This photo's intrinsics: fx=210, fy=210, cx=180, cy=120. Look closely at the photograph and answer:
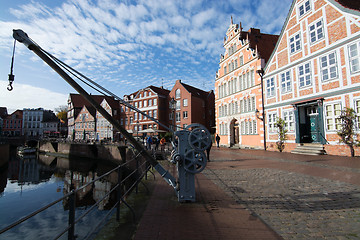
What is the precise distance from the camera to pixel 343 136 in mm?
13242

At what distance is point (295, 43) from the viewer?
1747 centimetres

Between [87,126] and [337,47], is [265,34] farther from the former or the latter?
[87,126]

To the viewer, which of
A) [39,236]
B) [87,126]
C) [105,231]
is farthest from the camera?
[87,126]

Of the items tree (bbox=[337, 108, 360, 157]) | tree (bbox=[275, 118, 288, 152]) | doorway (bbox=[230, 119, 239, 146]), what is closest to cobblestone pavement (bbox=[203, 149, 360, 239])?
tree (bbox=[337, 108, 360, 157])

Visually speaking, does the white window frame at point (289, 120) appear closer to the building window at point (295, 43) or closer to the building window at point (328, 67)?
the building window at point (328, 67)

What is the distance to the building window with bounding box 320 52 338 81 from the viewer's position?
1415cm

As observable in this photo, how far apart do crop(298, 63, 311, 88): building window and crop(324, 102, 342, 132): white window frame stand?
2.51 m

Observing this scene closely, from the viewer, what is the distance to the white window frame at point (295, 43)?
1706 cm

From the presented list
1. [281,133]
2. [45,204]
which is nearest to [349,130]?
[281,133]

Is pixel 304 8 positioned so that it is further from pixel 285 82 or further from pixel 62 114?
pixel 62 114

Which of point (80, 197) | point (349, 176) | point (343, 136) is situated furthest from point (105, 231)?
point (343, 136)

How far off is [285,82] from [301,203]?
15894mm

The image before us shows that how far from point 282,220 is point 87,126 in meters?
62.9

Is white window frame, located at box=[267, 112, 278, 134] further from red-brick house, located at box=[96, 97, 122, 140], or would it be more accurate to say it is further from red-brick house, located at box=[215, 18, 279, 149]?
red-brick house, located at box=[96, 97, 122, 140]
